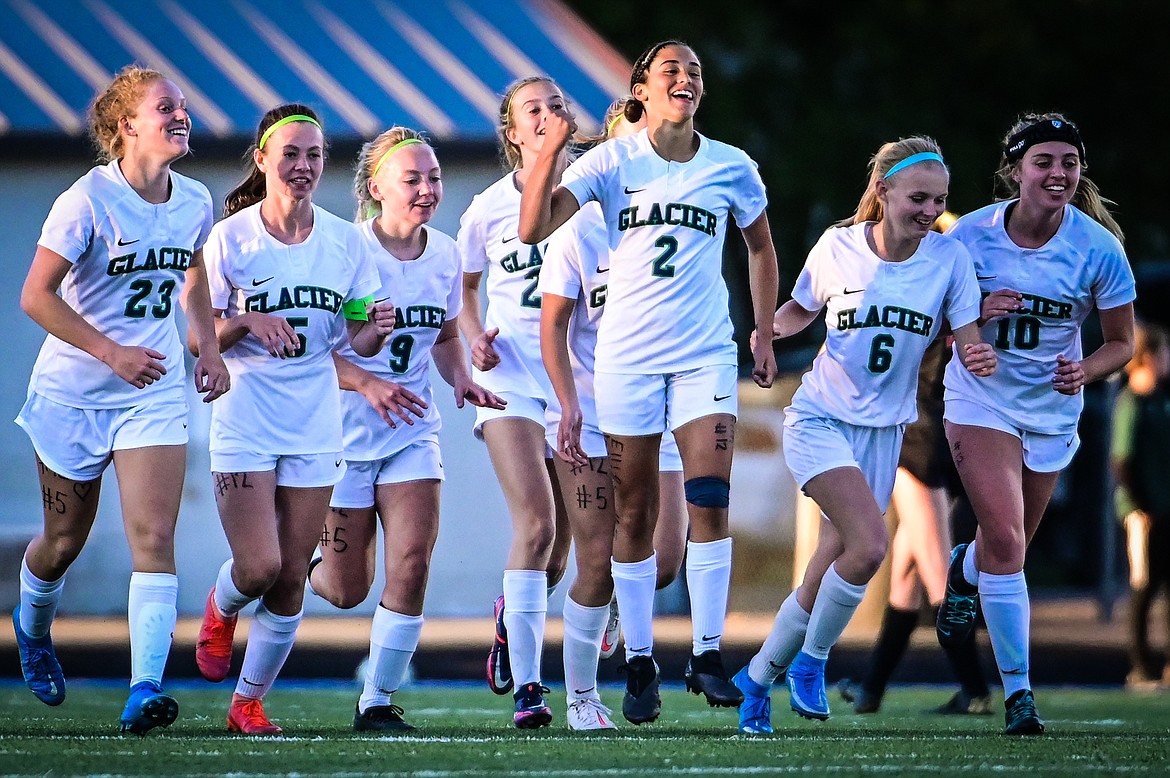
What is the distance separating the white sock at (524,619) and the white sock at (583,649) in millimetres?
121

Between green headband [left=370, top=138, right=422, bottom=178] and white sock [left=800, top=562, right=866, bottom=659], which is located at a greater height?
green headband [left=370, top=138, right=422, bottom=178]

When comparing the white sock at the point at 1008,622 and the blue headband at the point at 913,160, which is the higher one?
the blue headband at the point at 913,160

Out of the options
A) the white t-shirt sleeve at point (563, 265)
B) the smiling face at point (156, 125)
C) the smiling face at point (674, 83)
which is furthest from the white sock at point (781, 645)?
the smiling face at point (156, 125)

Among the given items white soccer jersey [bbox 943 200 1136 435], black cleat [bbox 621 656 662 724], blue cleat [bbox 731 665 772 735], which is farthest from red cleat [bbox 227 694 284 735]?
white soccer jersey [bbox 943 200 1136 435]

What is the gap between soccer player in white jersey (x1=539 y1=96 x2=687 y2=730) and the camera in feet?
23.4

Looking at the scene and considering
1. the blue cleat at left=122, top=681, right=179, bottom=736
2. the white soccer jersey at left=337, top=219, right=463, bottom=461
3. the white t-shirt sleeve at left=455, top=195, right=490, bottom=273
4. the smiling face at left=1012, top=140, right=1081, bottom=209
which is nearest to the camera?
the blue cleat at left=122, top=681, right=179, bottom=736

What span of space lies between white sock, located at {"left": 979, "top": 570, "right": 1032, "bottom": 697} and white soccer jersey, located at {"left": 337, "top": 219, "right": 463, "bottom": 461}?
7.11 feet

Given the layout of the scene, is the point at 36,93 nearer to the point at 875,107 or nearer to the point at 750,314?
the point at 750,314

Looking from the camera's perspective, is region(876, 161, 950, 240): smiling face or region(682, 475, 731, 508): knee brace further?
region(876, 161, 950, 240): smiling face

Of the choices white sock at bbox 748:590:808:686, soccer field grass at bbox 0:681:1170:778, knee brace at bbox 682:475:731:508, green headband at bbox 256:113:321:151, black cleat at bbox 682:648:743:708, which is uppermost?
green headband at bbox 256:113:321:151

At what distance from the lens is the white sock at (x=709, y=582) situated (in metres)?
6.97

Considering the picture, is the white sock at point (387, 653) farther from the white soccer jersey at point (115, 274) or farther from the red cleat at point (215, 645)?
the white soccer jersey at point (115, 274)

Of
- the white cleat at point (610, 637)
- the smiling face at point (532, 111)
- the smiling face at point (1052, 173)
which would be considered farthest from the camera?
the white cleat at point (610, 637)

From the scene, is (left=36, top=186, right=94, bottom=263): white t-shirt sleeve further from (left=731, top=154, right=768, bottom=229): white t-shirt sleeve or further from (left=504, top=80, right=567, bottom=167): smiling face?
(left=731, top=154, right=768, bottom=229): white t-shirt sleeve
